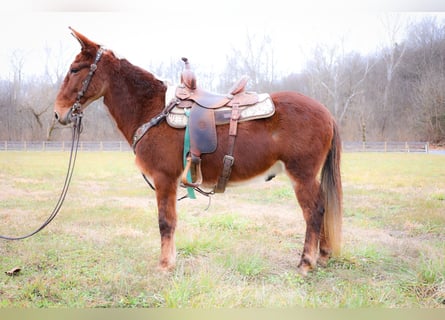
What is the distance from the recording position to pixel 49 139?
2.38 metres

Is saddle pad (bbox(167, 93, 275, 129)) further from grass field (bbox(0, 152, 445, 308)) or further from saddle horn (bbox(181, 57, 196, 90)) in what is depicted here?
grass field (bbox(0, 152, 445, 308))

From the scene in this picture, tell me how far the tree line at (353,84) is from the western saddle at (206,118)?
489 mm

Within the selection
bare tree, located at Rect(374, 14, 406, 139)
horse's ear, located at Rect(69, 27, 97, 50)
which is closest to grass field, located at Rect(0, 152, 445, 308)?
bare tree, located at Rect(374, 14, 406, 139)

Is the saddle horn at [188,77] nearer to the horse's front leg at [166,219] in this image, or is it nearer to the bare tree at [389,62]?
the horse's front leg at [166,219]

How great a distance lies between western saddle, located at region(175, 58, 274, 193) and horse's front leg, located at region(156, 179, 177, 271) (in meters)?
0.13

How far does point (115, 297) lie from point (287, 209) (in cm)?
158

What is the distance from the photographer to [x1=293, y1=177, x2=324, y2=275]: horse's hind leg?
194 cm

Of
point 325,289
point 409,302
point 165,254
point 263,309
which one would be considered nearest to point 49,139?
point 165,254

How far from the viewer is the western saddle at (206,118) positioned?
6.31ft

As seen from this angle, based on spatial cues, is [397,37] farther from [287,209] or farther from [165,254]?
[165,254]

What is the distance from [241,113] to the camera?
195cm

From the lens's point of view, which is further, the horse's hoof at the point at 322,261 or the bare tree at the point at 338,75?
the bare tree at the point at 338,75

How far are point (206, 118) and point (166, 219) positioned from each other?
2.24 feet

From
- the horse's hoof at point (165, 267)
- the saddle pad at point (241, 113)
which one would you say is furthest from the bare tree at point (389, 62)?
the horse's hoof at point (165, 267)
